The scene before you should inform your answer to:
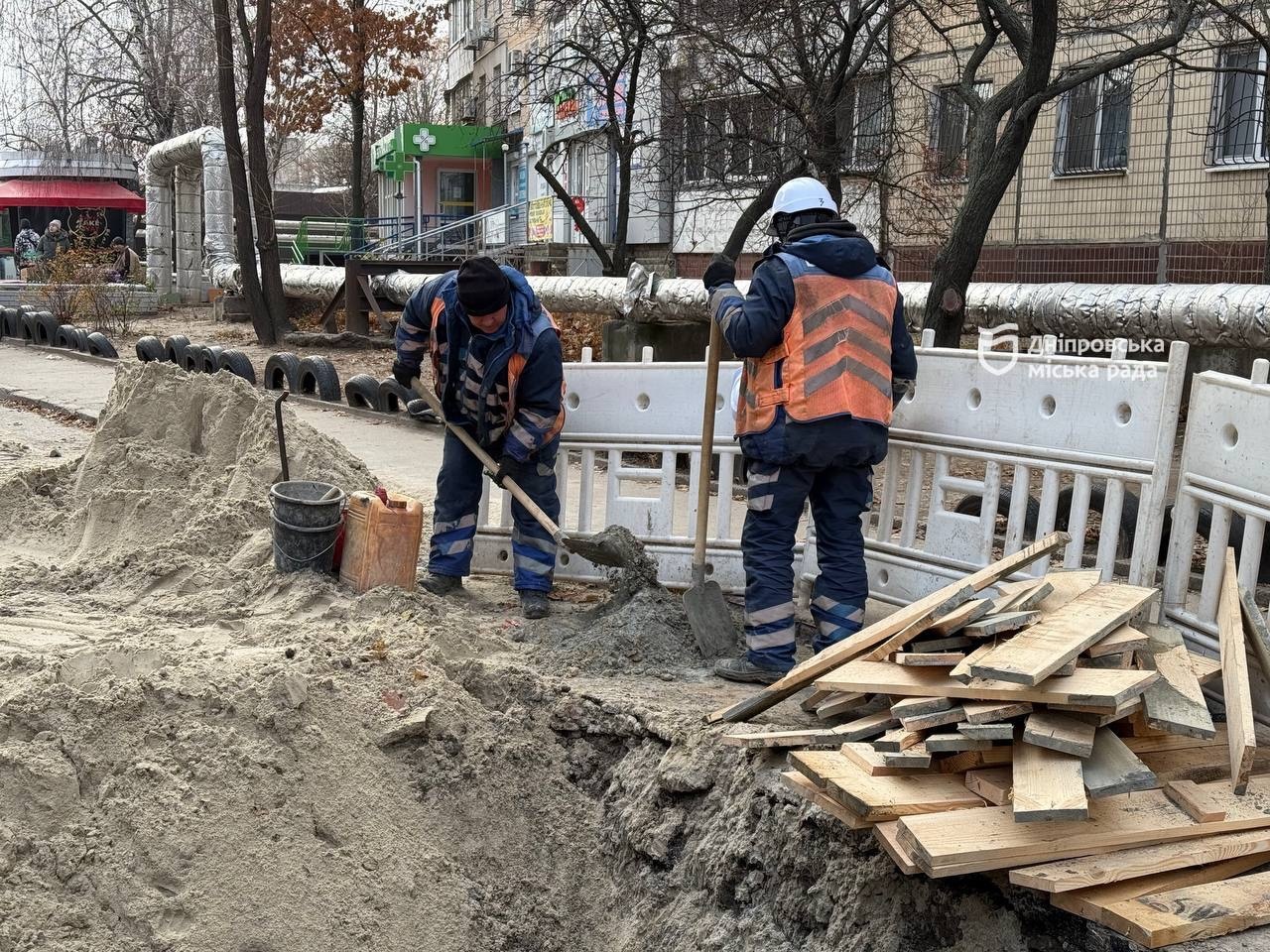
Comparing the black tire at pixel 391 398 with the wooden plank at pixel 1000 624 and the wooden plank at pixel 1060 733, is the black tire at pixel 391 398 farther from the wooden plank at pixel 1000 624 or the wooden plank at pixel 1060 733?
the wooden plank at pixel 1060 733

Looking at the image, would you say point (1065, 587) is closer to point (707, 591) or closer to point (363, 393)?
point (707, 591)

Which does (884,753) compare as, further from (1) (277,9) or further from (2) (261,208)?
(1) (277,9)

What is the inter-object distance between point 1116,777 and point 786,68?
30.4ft

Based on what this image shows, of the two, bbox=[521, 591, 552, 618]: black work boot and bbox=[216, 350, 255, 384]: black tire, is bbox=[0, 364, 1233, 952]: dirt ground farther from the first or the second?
bbox=[216, 350, 255, 384]: black tire

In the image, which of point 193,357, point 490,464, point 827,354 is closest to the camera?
point 827,354

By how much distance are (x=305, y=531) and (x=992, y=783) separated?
135 inches

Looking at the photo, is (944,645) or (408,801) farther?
(408,801)

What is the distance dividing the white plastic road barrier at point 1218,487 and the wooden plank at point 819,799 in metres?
1.66

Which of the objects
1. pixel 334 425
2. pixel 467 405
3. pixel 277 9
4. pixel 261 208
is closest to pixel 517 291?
pixel 467 405

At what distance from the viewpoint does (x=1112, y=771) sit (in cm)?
314

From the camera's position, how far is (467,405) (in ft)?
18.9

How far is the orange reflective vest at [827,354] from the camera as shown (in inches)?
185

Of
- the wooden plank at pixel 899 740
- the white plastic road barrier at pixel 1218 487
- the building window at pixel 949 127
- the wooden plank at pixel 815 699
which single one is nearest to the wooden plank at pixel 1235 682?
the white plastic road barrier at pixel 1218 487

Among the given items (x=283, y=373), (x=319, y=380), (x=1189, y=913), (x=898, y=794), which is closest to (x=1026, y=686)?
(x=898, y=794)
